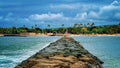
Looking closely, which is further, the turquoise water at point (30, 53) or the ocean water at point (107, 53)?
the ocean water at point (107, 53)

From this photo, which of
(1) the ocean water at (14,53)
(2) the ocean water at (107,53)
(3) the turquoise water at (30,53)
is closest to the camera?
(1) the ocean water at (14,53)

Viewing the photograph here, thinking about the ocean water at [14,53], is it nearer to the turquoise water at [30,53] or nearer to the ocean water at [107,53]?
the turquoise water at [30,53]

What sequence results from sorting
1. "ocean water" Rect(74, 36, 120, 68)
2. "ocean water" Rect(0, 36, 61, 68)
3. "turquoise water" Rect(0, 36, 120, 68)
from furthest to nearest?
"ocean water" Rect(74, 36, 120, 68) < "turquoise water" Rect(0, 36, 120, 68) < "ocean water" Rect(0, 36, 61, 68)

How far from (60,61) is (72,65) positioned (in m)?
1.02

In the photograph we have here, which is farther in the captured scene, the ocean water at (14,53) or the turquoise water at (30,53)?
the turquoise water at (30,53)

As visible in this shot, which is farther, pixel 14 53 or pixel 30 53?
pixel 30 53

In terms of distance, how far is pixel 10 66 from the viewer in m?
29.0

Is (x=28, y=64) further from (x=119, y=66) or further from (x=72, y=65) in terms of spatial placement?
(x=119, y=66)

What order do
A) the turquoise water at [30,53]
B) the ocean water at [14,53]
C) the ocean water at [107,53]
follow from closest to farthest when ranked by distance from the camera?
1. the ocean water at [14,53]
2. the turquoise water at [30,53]
3. the ocean water at [107,53]

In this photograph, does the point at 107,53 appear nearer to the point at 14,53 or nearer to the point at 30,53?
the point at 30,53

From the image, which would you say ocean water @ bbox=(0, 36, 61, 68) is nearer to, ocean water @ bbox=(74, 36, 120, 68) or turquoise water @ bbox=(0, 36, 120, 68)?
turquoise water @ bbox=(0, 36, 120, 68)

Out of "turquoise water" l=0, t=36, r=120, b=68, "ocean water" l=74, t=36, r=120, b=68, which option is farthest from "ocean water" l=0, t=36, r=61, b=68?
"ocean water" l=74, t=36, r=120, b=68

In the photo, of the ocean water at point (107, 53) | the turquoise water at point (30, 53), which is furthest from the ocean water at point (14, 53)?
→ the ocean water at point (107, 53)

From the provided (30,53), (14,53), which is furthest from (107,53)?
(14,53)
